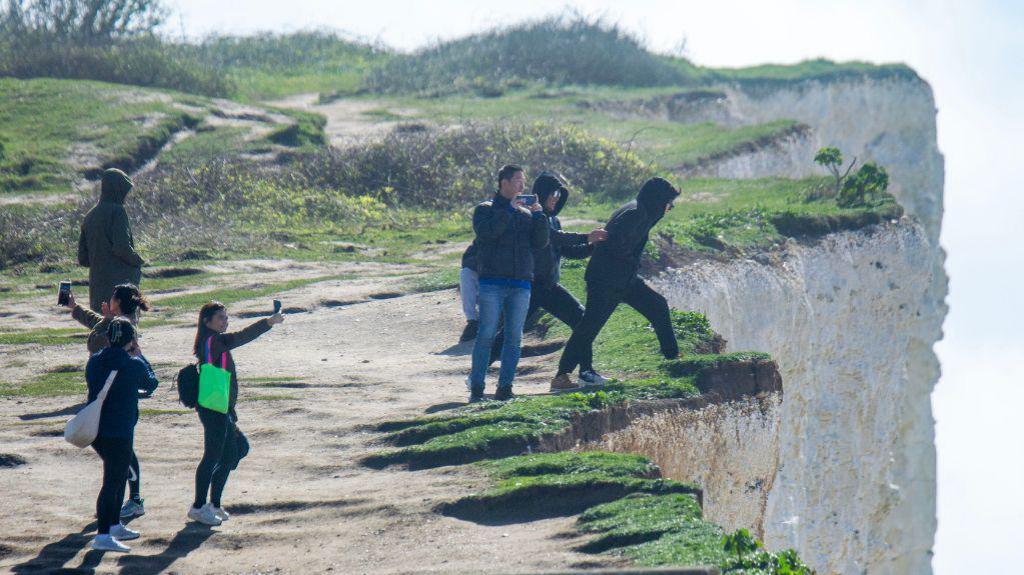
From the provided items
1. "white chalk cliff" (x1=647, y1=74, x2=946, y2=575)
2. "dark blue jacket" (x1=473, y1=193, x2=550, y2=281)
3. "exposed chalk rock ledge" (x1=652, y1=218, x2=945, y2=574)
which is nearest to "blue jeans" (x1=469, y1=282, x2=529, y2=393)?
"dark blue jacket" (x1=473, y1=193, x2=550, y2=281)

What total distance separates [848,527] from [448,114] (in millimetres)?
14848

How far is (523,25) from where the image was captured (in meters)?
44.9

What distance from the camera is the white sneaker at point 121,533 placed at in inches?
313

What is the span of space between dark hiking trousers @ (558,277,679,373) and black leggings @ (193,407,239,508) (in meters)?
3.75

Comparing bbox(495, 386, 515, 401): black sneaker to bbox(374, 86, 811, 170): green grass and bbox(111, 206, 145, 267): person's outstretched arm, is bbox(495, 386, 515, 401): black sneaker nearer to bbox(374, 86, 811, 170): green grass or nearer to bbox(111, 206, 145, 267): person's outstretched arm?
bbox(111, 206, 145, 267): person's outstretched arm

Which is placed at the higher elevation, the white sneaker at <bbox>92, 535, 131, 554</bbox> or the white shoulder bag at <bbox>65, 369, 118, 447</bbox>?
the white shoulder bag at <bbox>65, 369, 118, 447</bbox>

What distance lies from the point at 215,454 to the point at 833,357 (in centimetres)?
1485

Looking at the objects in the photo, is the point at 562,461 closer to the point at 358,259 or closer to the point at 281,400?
the point at 281,400

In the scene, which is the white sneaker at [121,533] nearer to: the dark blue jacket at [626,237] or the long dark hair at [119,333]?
the long dark hair at [119,333]

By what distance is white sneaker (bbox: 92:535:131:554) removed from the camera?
774cm

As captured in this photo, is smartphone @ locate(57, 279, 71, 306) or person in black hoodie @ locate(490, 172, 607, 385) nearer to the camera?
smartphone @ locate(57, 279, 71, 306)

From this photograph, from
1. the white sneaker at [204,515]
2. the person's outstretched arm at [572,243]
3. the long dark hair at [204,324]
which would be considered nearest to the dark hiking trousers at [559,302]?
the person's outstretched arm at [572,243]

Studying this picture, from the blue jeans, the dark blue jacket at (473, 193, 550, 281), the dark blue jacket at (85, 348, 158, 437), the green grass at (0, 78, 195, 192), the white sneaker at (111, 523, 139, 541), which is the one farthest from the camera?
the green grass at (0, 78, 195, 192)

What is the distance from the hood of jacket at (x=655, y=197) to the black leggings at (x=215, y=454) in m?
4.30
